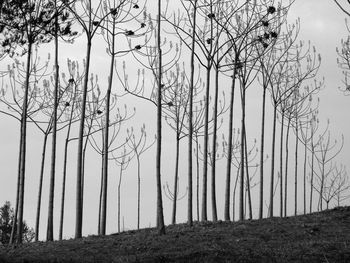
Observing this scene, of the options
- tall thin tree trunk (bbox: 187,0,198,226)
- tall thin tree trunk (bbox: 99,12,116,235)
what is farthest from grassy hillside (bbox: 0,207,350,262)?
tall thin tree trunk (bbox: 99,12,116,235)

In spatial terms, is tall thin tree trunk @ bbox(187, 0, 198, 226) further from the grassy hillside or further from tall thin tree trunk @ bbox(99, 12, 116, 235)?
tall thin tree trunk @ bbox(99, 12, 116, 235)

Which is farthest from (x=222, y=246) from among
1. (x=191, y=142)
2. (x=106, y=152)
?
(x=106, y=152)

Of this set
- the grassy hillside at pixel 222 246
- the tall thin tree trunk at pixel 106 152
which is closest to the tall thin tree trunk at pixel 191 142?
the grassy hillside at pixel 222 246

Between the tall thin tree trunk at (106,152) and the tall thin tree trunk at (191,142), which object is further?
the tall thin tree trunk at (106,152)

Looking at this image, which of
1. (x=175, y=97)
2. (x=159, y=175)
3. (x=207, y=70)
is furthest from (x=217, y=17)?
(x=159, y=175)

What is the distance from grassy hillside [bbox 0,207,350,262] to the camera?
12.7 meters

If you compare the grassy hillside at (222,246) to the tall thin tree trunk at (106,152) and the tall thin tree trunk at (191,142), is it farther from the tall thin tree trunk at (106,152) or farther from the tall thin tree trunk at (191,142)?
the tall thin tree trunk at (106,152)

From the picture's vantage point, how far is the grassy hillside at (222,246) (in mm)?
12734

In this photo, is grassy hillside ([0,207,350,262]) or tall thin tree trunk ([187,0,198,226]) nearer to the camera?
grassy hillside ([0,207,350,262])

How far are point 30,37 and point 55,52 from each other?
1.07 metres

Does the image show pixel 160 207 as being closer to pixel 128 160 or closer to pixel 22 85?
pixel 22 85

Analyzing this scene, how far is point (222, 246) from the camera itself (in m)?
14.0

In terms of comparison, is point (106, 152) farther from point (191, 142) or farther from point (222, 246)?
point (222, 246)

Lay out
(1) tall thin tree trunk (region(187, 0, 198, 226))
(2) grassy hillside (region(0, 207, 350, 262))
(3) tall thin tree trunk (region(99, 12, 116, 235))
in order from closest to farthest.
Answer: (2) grassy hillside (region(0, 207, 350, 262)), (1) tall thin tree trunk (region(187, 0, 198, 226)), (3) tall thin tree trunk (region(99, 12, 116, 235))
